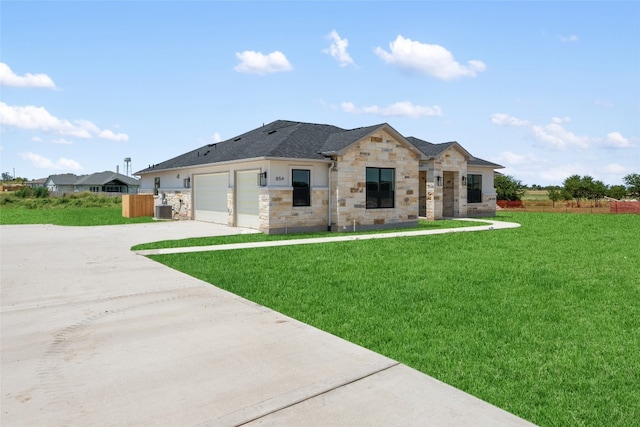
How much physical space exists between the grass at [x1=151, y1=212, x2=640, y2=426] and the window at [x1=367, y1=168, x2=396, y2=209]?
7.17m

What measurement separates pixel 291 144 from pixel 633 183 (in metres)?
57.4

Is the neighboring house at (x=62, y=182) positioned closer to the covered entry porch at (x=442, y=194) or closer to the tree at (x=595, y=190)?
the covered entry porch at (x=442, y=194)

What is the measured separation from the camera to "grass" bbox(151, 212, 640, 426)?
435 cm

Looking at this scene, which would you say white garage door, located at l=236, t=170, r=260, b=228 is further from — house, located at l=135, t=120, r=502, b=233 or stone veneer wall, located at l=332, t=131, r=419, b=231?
stone veneer wall, located at l=332, t=131, r=419, b=231

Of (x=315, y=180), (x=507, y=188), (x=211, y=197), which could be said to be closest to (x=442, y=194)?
(x=315, y=180)

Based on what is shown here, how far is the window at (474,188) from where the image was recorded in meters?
29.4

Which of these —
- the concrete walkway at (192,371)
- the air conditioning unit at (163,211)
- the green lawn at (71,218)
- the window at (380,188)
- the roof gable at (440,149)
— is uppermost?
the roof gable at (440,149)

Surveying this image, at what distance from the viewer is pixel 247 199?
68.2 feet

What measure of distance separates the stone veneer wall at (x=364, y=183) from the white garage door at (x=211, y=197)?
647 cm

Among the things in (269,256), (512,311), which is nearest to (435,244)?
(269,256)

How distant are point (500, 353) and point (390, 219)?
645 inches

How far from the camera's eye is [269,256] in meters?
12.3

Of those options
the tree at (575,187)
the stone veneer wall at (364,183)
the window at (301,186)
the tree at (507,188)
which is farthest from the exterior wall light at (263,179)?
the tree at (575,187)

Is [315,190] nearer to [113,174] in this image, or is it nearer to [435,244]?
[435,244]
